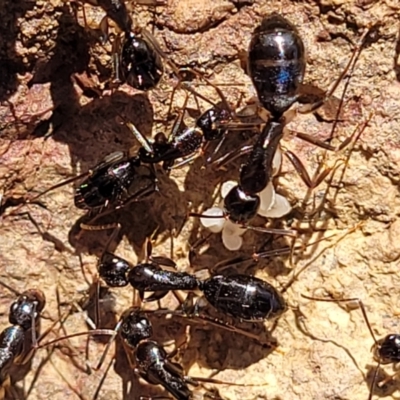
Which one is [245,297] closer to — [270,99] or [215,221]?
[215,221]

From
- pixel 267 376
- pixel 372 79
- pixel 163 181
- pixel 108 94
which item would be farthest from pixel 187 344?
pixel 372 79

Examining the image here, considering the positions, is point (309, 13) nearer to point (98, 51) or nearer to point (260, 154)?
point (260, 154)

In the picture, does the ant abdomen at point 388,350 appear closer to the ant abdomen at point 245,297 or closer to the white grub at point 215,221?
the ant abdomen at point 245,297

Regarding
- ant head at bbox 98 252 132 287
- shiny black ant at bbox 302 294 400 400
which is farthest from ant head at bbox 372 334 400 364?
ant head at bbox 98 252 132 287

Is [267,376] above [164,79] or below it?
below

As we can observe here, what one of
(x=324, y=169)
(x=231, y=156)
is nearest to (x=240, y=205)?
(x=231, y=156)

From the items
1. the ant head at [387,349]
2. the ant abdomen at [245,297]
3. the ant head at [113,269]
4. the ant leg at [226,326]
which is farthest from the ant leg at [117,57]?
the ant head at [387,349]

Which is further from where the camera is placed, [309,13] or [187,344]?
[187,344]
